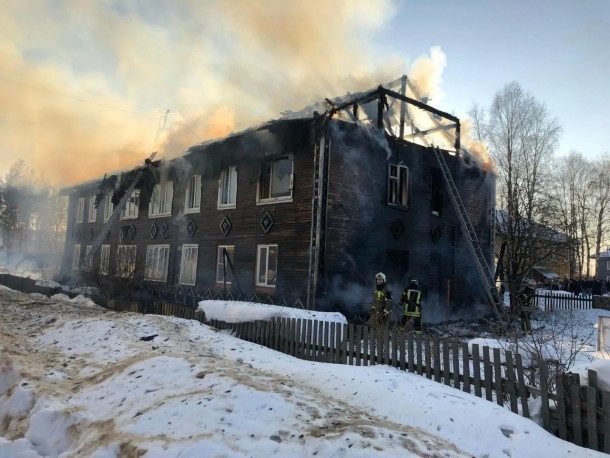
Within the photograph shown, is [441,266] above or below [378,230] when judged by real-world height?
below

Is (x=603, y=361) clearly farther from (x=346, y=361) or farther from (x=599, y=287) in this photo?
(x=599, y=287)

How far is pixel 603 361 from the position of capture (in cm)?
474

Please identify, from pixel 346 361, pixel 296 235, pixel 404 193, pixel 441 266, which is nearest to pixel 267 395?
pixel 346 361

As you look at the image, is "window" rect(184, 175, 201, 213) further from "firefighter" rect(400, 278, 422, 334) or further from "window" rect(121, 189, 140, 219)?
"firefighter" rect(400, 278, 422, 334)

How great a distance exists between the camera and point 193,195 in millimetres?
20094

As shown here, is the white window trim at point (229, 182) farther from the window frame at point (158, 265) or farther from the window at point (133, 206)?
the window at point (133, 206)

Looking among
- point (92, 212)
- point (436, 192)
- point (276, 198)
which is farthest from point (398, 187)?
point (92, 212)

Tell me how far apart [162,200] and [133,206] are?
3.15 m

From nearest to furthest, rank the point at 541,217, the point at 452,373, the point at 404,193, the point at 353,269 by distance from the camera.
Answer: the point at 452,373 → the point at 353,269 → the point at 404,193 → the point at 541,217

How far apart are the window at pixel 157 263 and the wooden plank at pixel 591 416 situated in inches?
742

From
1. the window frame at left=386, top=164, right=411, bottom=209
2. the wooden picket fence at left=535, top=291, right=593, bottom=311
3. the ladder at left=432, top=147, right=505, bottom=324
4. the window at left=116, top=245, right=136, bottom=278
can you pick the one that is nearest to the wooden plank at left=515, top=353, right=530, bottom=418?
the ladder at left=432, top=147, right=505, bottom=324

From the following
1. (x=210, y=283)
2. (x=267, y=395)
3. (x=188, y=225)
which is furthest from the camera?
(x=188, y=225)

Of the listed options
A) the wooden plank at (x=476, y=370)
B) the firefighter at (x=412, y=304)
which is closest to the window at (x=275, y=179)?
the firefighter at (x=412, y=304)

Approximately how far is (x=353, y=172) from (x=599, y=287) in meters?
23.9
